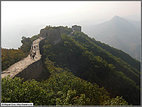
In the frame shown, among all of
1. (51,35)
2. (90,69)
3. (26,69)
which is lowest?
(90,69)

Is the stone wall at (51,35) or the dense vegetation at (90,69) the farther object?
the stone wall at (51,35)

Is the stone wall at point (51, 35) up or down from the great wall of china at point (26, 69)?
up

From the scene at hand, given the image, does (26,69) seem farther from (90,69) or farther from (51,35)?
(90,69)

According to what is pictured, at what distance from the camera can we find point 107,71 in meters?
17.3

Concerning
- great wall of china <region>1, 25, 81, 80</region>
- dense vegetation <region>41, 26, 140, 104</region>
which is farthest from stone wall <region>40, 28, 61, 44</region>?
great wall of china <region>1, 25, 81, 80</region>

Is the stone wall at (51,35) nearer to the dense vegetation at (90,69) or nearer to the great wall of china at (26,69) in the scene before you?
the dense vegetation at (90,69)

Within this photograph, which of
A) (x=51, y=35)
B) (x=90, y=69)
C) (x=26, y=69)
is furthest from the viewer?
(x=51, y=35)

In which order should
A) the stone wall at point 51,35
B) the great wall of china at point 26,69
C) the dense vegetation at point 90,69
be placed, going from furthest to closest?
the stone wall at point 51,35 → the dense vegetation at point 90,69 → the great wall of china at point 26,69

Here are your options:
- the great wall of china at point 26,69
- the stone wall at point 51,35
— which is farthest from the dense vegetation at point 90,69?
the great wall of china at point 26,69

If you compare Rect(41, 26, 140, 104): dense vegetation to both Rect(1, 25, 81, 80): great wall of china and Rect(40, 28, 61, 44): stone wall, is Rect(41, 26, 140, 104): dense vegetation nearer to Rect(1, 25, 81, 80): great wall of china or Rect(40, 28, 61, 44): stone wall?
Rect(40, 28, 61, 44): stone wall

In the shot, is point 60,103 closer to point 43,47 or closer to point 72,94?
point 72,94

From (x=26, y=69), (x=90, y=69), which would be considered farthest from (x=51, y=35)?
(x=26, y=69)

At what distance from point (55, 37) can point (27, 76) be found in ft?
34.8

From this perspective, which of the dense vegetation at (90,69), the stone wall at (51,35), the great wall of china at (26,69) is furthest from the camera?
the stone wall at (51,35)
